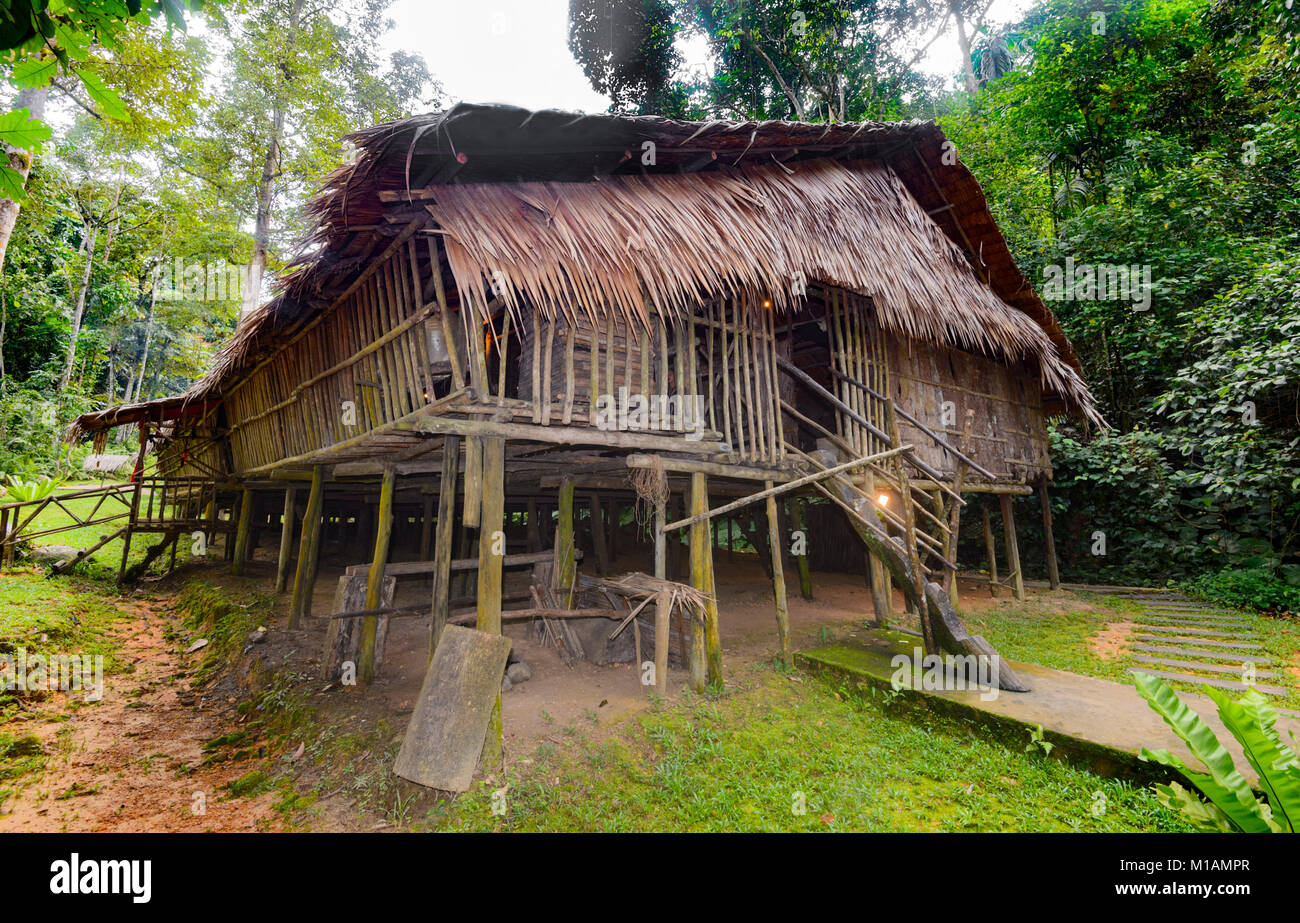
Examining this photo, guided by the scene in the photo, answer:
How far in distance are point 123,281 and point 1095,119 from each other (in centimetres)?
3176

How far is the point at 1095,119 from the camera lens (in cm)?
1424

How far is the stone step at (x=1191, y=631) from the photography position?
735 centimetres

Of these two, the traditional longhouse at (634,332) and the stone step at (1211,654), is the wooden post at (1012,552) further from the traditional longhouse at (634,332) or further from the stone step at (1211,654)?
the stone step at (1211,654)

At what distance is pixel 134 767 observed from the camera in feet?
15.7

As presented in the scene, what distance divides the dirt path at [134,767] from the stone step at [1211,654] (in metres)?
9.57

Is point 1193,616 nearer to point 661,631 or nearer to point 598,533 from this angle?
point 661,631

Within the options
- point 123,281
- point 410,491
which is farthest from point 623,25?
point 123,281

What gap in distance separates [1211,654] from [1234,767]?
233 inches

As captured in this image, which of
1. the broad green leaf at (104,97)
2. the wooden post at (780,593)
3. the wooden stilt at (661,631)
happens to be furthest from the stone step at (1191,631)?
the broad green leaf at (104,97)

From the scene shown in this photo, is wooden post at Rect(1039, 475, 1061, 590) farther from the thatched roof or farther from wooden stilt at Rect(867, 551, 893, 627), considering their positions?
wooden stilt at Rect(867, 551, 893, 627)

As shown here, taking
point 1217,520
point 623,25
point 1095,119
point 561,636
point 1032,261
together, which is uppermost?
point 623,25

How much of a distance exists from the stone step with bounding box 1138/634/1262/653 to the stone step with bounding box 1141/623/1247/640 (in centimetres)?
15

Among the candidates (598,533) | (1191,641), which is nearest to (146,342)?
(598,533)

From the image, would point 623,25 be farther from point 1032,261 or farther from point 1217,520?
point 1217,520
